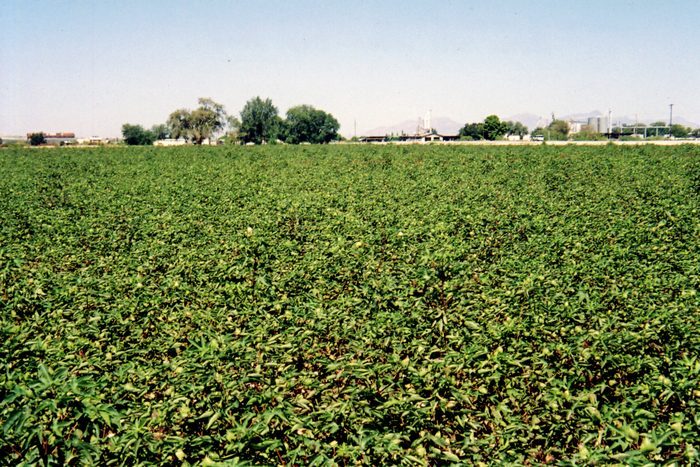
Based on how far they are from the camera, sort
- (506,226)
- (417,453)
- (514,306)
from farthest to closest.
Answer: (506,226), (514,306), (417,453)

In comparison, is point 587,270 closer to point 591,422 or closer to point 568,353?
point 568,353

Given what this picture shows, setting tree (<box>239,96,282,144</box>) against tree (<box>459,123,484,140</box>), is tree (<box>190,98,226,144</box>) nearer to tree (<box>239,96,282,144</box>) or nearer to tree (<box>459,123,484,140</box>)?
tree (<box>239,96,282,144</box>)

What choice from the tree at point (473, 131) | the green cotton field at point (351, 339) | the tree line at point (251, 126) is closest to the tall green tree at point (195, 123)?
the tree line at point (251, 126)

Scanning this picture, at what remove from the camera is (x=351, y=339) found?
553cm

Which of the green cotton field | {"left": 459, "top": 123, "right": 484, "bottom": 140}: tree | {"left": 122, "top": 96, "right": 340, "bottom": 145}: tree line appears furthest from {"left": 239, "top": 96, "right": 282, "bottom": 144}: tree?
the green cotton field

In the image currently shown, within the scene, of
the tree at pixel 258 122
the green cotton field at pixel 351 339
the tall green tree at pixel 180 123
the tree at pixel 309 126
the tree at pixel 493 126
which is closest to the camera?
the green cotton field at pixel 351 339

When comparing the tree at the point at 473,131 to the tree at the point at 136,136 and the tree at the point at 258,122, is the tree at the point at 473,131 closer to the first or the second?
the tree at the point at 258,122

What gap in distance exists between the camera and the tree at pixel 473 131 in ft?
474

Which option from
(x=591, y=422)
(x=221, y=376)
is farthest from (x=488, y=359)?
(x=221, y=376)

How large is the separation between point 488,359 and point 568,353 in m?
0.79

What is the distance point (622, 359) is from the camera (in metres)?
4.64

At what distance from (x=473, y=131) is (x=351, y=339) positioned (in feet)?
528

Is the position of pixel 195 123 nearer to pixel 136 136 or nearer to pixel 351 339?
pixel 136 136

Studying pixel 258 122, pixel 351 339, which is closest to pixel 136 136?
pixel 258 122
